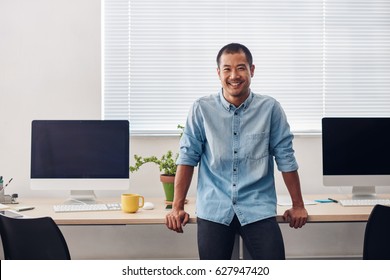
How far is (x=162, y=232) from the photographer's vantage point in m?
2.91

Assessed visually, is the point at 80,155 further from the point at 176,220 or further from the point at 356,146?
the point at 356,146

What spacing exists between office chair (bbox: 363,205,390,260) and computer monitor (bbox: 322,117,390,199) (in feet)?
1.92

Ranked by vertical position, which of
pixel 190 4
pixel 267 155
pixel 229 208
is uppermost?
pixel 190 4

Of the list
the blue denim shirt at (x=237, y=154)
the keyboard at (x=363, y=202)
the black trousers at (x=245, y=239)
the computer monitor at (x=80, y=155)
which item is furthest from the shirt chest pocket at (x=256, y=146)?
the computer monitor at (x=80, y=155)

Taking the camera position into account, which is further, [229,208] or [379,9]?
[379,9]

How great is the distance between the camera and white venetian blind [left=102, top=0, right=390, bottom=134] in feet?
9.35

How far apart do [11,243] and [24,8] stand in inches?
64.8

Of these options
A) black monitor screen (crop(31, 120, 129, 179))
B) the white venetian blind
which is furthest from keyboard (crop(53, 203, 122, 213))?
the white venetian blind

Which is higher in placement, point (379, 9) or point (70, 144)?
point (379, 9)

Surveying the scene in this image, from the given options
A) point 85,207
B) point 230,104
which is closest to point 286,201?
point 230,104

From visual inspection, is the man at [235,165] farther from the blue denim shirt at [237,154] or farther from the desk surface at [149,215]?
the desk surface at [149,215]

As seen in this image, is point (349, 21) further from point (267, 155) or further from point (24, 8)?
point (24, 8)
